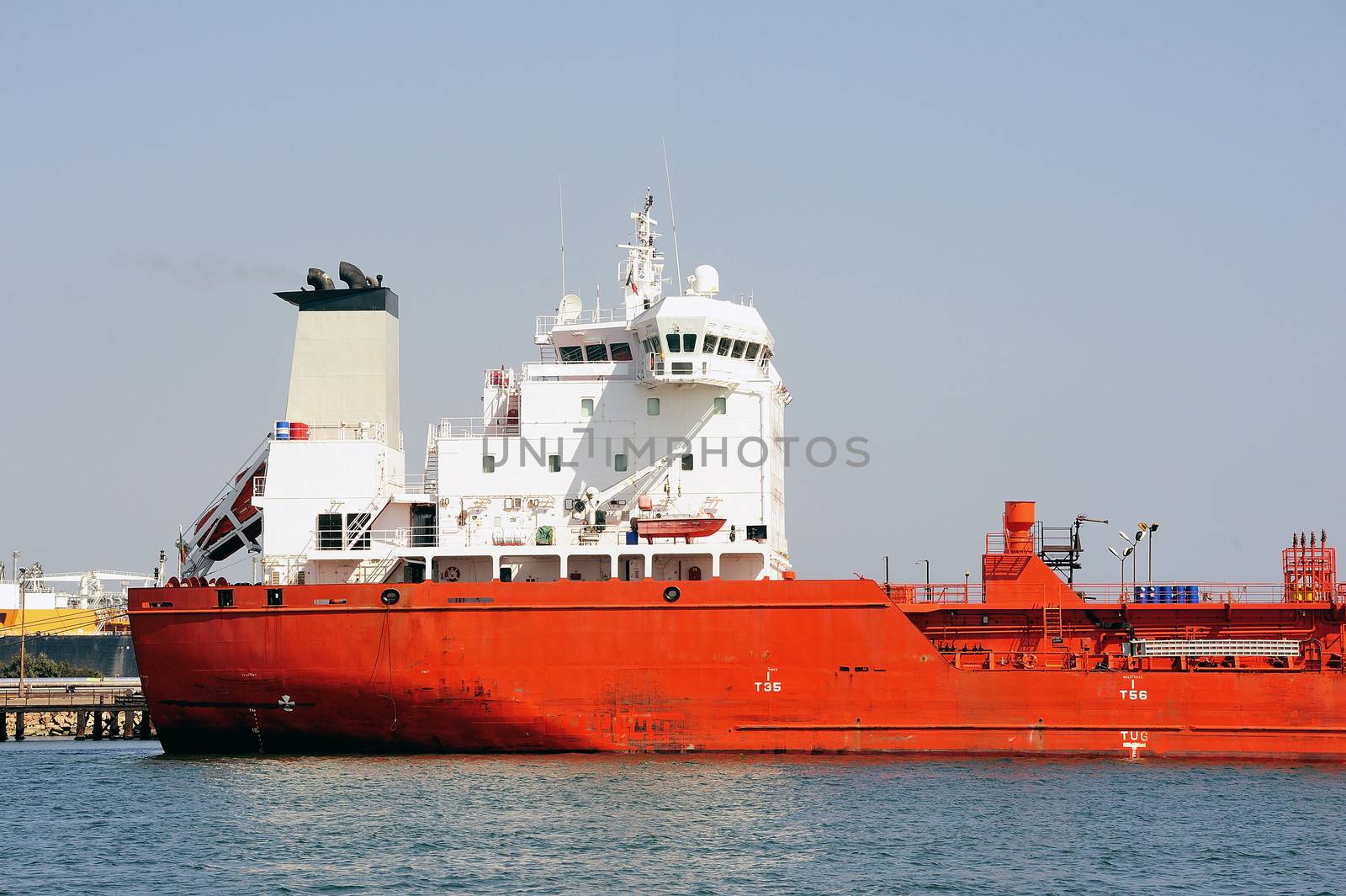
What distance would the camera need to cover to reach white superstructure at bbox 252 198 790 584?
28.0 meters

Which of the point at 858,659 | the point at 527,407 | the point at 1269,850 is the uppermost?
the point at 527,407

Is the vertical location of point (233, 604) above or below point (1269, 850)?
above

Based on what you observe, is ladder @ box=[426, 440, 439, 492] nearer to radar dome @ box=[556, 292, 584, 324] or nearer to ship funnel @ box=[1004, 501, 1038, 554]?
radar dome @ box=[556, 292, 584, 324]

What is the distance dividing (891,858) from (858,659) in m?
7.22

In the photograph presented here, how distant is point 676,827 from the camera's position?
21219mm

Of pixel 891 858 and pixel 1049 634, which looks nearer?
pixel 891 858

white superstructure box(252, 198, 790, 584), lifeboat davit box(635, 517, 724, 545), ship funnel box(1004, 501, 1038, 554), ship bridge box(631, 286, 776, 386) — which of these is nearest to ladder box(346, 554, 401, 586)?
white superstructure box(252, 198, 790, 584)

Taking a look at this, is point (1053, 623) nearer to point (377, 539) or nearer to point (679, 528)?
point (679, 528)

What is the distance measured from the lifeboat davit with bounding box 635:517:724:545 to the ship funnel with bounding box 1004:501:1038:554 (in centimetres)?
545

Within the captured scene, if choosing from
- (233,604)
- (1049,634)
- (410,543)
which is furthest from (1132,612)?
(233,604)

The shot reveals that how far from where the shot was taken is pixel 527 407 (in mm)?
29172

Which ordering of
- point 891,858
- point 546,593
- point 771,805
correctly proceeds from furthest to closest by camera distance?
point 546,593
point 771,805
point 891,858

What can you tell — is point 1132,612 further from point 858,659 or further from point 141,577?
point 141,577

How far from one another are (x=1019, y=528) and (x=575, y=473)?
323 inches
